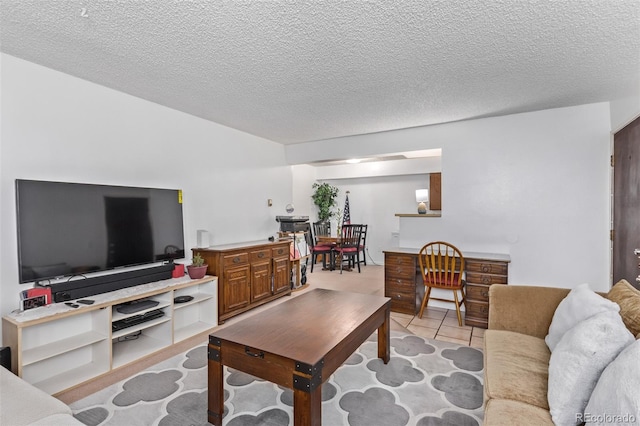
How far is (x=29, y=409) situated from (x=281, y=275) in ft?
10.7

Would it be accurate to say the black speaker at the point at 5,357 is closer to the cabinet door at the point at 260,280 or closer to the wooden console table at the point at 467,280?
the cabinet door at the point at 260,280

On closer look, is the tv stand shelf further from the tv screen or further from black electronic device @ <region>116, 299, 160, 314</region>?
the tv screen

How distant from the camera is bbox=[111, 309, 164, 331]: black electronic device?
266 cm

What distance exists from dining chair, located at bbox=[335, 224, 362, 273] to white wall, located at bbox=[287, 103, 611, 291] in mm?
2159

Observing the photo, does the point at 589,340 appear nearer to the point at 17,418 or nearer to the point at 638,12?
the point at 638,12

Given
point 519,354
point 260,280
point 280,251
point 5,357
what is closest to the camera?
point 519,354

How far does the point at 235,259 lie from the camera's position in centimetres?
377

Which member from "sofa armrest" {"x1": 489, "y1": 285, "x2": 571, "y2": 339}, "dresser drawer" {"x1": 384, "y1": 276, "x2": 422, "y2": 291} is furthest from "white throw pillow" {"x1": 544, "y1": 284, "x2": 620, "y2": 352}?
"dresser drawer" {"x1": 384, "y1": 276, "x2": 422, "y2": 291}

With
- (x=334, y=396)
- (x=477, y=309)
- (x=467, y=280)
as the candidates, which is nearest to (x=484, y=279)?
(x=467, y=280)

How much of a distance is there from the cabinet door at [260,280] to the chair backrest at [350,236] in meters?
2.37

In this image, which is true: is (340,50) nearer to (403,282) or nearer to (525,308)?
(525,308)

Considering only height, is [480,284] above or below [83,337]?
above

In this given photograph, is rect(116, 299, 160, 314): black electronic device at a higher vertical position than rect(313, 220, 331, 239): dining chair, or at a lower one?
lower

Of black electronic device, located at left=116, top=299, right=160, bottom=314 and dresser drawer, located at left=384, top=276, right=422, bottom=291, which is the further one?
dresser drawer, located at left=384, top=276, right=422, bottom=291
